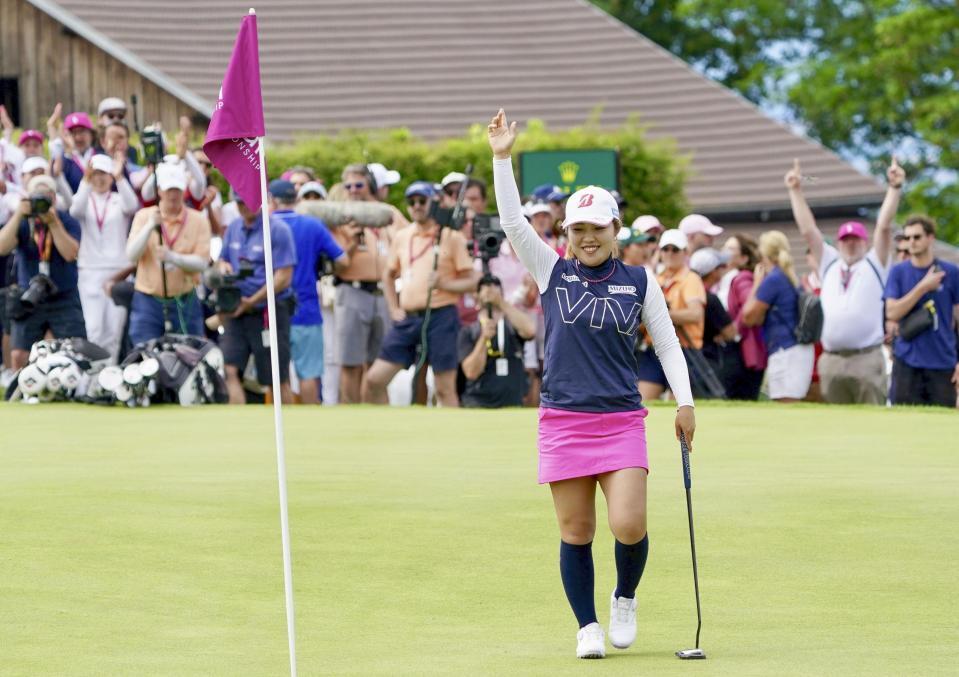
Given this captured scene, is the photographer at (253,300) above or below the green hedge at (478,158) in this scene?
below

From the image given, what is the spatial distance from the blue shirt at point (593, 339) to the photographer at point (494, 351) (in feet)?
27.3

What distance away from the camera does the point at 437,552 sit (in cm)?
984

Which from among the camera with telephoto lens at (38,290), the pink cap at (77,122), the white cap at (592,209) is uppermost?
the pink cap at (77,122)

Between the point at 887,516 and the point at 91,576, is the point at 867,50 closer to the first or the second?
the point at 887,516

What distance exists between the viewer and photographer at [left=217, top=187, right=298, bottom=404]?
16.8 metres

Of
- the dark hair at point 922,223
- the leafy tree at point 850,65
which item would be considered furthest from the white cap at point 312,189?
the leafy tree at point 850,65

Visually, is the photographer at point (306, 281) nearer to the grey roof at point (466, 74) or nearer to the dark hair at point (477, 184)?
the dark hair at point (477, 184)

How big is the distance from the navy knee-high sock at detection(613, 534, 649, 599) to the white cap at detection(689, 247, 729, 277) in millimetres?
9822

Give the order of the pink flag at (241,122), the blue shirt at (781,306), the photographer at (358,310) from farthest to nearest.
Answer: the photographer at (358,310)
the blue shirt at (781,306)
the pink flag at (241,122)

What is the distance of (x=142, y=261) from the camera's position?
1677 centimetres

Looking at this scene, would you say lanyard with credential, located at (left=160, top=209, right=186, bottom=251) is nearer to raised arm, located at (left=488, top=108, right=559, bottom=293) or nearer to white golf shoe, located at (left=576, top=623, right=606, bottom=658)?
raised arm, located at (left=488, top=108, right=559, bottom=293)

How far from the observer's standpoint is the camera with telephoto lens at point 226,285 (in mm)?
16578

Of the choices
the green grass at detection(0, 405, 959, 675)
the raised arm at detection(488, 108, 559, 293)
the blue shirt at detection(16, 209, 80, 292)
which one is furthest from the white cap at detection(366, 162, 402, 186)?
the raised arm at detection(488, 108, 559, 293)

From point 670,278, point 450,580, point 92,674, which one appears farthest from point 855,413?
point 92,674
